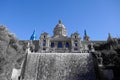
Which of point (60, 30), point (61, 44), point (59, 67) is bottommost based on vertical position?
point (59, 67)

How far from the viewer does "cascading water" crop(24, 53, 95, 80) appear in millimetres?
20031

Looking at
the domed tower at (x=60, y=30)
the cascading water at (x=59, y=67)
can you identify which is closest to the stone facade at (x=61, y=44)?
the domed tower at (x=60, y=30)

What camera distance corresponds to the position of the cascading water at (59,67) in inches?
789

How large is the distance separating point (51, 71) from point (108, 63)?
8.02 meters

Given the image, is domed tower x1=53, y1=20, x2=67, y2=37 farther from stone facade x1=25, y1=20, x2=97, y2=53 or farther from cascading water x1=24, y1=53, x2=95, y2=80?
cascading water x1=24, y1=53, x2=95, y2=80

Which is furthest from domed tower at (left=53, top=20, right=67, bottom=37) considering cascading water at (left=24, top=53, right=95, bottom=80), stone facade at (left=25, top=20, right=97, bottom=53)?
cascading water at (left=24, top=53, right=95, bottom=80)

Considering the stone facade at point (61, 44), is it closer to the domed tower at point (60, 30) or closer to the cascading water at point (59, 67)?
the domed tower at point (60, 30)

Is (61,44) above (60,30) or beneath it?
beneath

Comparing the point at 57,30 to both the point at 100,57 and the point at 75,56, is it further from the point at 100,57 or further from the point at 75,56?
the point at 100,57

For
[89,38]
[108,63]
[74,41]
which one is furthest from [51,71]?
[89,38]

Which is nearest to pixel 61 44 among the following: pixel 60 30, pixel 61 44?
pixel 61 44

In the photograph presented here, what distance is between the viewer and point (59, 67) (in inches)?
848

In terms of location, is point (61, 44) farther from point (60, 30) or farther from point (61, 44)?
point (60, 30)

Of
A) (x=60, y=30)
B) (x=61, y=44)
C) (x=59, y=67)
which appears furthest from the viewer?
(x=60, y=30)
